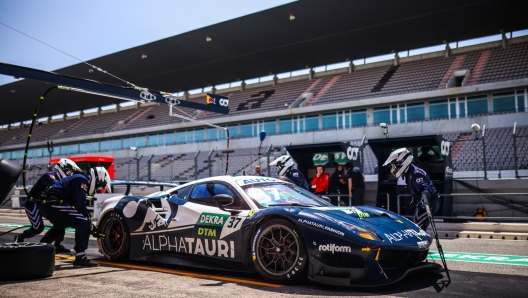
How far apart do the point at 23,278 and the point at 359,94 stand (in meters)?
30.2

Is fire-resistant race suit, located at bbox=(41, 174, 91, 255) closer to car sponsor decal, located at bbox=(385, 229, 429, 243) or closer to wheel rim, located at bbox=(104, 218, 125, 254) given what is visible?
wheel rim, located at bbox=(104, 218, 125, 254)

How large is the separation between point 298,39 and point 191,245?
2846 cm

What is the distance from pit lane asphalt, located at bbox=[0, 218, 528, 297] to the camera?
491 centimetres

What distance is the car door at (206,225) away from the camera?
5.96 meters

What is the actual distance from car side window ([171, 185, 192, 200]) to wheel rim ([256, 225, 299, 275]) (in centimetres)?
174

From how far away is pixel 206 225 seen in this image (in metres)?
6.27

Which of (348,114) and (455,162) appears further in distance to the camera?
(348,114)

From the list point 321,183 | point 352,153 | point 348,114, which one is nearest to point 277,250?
point 321,183

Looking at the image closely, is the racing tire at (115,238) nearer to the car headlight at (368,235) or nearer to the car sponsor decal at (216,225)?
the car sponsor decal at (216,225)

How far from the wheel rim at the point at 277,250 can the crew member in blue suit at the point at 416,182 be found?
111 inches

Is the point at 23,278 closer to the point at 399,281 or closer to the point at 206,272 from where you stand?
the point at 206,272

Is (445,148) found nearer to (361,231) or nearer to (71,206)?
(361,231)

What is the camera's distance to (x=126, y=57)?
3788cm

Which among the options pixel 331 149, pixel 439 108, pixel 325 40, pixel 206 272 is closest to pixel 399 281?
pixel 206 272
